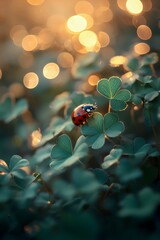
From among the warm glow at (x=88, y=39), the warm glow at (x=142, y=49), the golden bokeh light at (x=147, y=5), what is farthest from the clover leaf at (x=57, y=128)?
the golden bokeh light at (x=147, y=5)

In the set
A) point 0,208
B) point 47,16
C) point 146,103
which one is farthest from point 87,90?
point 47,16

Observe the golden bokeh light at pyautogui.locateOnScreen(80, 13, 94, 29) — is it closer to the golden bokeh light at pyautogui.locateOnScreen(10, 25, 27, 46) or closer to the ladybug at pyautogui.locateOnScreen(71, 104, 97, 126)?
the golden bokeh light at pyautogui.locateOnScreen(10, 25, 27, 46)

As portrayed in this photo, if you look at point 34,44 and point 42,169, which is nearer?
point 42,169

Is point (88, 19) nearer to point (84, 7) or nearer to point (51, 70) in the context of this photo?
point (84, 7)

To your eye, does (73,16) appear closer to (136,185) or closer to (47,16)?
(47,16)

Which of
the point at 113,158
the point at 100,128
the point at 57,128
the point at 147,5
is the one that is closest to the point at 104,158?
the point at 113,158

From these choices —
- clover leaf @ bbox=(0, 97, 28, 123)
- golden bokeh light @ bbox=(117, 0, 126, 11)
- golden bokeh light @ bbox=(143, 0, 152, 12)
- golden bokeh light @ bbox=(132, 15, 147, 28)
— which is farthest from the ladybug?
golden bokeh light @ bbox=(117, 0, 126, 11)

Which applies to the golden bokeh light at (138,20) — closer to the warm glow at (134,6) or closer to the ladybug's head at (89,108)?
the warm glow at (134,6)
